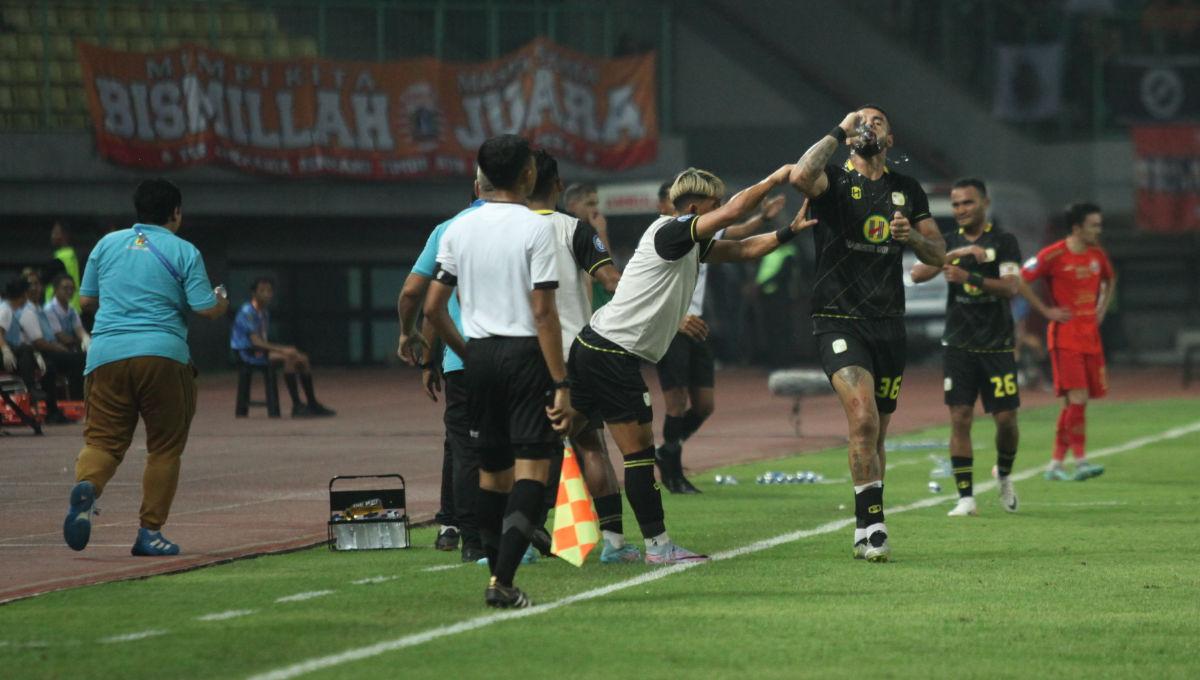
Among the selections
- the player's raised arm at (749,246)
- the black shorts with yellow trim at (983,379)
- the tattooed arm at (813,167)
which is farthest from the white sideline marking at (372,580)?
the black shorts with yellow trim at (983,379)

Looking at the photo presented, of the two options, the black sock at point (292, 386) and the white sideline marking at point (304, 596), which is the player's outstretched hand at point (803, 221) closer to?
the white sideline marking at point (304, 596)

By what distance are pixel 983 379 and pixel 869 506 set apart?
3.27 m

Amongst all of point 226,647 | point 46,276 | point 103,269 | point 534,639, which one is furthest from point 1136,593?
point 46,276

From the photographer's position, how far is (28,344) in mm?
23016

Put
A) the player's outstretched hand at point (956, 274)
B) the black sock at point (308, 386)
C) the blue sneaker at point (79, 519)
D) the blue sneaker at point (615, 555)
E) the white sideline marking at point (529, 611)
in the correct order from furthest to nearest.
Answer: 1. the black sock at point (308, 386)
2. the player's outstretched hand at point (956, 274)
3. the blue sneaker at point (79, 519)
4. the blue sneaker at point (615, 555)
5. the white sideline marking at point (529, 611)

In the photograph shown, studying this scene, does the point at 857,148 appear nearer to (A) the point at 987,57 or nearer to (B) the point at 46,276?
(B) the point at 46,276

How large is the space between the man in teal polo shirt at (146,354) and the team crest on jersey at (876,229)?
11.5 feet

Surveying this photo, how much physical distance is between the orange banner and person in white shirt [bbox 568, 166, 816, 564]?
26030 millimetres

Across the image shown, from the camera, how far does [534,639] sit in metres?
7.74

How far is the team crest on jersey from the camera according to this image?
1069 centimetres

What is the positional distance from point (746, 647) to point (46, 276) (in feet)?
61.1

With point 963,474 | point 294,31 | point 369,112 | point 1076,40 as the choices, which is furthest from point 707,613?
point 1076,40

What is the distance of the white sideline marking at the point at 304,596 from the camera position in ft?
29.3

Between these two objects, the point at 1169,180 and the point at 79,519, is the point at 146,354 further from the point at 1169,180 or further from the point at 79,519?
the point at 1169,180
